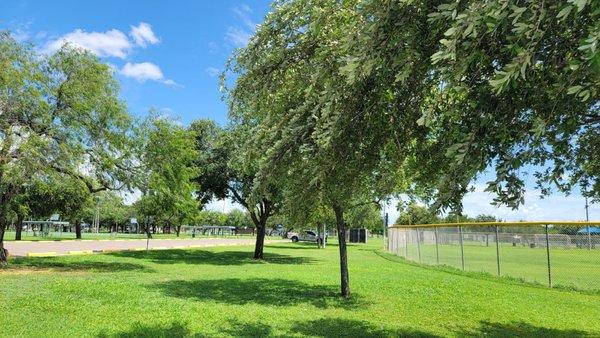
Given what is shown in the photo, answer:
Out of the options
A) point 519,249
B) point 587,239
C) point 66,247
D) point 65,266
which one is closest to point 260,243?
point 65,266

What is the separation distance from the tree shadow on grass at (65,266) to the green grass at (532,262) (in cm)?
1428

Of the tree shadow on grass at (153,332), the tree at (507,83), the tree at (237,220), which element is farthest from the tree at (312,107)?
the tree at (237,220)

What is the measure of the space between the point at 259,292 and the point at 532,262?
1709 cm

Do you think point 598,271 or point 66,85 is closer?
point 66,85

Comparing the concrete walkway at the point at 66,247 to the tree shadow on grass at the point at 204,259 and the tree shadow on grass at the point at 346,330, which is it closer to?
the tree shadow on grass at the point at 204,259

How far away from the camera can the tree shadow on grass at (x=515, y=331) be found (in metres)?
9.17

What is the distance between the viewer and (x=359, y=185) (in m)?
6.18

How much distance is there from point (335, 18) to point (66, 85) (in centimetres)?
1594

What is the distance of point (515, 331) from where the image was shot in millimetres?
9500

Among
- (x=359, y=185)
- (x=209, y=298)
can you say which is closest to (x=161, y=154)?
(x=209, y=298)

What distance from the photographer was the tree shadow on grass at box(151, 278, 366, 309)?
12219 mm

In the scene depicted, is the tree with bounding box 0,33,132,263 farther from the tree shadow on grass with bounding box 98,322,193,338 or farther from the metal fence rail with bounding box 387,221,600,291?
the metal fence rail with bounding box 387,221,600,291

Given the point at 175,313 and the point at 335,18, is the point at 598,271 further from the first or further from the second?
the point at 335,18

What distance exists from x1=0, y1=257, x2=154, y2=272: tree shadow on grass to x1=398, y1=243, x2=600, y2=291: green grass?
46.9 ft
